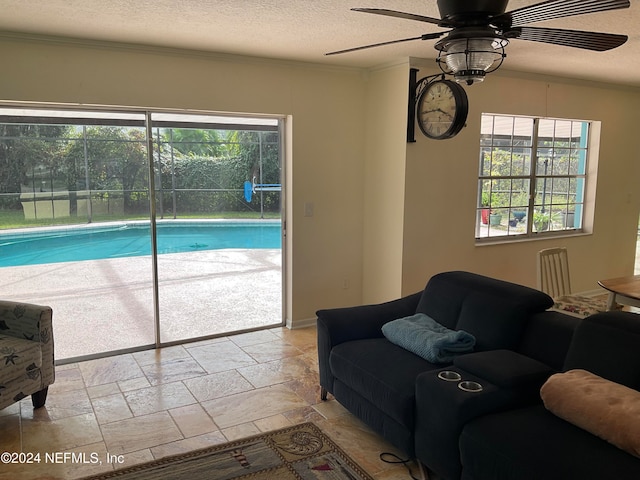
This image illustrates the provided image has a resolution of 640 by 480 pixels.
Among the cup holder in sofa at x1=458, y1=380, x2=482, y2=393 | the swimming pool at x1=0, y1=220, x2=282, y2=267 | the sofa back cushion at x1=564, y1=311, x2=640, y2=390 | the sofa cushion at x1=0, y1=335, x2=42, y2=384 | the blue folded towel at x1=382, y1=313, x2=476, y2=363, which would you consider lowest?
the sofa cushion at x1=0, y1=335, x2=42, y2=384

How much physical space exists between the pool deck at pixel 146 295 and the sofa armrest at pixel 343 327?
1657mm

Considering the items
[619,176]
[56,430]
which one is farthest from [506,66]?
[56,430]

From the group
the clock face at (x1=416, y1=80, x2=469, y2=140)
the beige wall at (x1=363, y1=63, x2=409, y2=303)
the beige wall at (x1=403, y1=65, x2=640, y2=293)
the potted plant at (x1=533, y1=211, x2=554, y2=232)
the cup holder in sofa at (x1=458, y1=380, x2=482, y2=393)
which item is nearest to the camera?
the cup holder in sofa at (x1=458, y1=380, x2=482, y2=393)

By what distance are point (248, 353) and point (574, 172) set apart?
14.2 feet

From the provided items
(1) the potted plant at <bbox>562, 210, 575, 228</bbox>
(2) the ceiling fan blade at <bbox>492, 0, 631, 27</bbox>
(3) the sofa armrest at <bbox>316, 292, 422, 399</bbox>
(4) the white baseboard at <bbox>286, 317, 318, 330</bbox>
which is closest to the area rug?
(3) the sofa armrest at <bbox>316, 292, 422, 399</bbox>

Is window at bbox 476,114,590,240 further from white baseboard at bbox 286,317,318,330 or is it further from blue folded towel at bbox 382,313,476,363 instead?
blue folded towel at bbox 382,313,476,363

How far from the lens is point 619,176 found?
6.01m

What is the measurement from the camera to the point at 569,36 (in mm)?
1951

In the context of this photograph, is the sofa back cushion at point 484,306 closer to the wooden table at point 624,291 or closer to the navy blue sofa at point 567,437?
the navy blue sofa at point 567,437

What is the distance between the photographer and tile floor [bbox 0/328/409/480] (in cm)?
275

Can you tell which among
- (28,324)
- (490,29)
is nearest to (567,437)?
(490,29)

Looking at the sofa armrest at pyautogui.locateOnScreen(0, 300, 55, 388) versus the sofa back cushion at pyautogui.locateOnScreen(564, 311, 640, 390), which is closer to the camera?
the sofa back cushion at pyautogui.locateOnScreen(564, 311, 640, 390)

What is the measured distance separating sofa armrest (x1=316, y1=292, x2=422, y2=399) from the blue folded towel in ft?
0.47

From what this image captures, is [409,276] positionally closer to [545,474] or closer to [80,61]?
[545,474]
